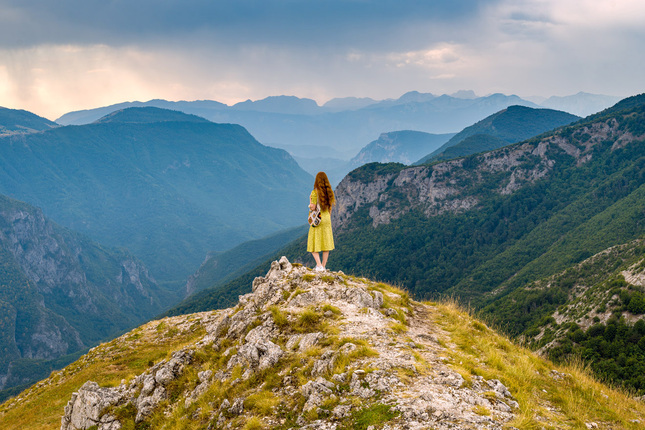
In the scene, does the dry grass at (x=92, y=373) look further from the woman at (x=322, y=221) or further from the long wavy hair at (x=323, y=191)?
the long wavy hair at (x=323, y=191)

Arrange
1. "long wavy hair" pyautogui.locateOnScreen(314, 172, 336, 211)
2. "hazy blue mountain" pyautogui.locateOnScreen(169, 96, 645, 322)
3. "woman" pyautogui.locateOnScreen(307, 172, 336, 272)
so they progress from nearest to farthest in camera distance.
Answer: "long wavy hair" pyautogui.locateOnScreen(314, 172, 336, 211), "woman" pyautogui.locateOnScreen(307, 172, 336, 272), "hazy blue mountain" pyautogui.locateOnScreen(169, 96, 645, 322)

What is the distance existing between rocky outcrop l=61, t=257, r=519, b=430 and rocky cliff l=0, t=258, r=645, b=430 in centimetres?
4

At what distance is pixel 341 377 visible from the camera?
11.4 meters

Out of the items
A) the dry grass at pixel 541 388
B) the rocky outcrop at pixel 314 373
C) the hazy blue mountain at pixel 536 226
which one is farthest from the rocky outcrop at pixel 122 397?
the hazy blue mountain at pixel 536 226

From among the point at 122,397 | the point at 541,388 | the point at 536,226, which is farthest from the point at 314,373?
the point at 536,226

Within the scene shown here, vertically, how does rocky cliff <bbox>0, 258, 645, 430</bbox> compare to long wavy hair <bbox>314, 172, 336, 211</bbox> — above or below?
below

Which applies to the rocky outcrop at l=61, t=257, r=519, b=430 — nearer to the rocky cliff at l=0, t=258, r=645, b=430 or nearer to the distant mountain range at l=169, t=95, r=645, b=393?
the rocky cliff at l=0, t=258, r=645, b=430

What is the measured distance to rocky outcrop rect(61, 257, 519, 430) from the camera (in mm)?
10250

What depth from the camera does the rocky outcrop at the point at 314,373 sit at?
33.6ft

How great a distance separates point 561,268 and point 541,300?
19.6 m

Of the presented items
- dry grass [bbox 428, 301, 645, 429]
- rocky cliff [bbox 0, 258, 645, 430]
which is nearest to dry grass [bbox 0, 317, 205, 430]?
rocky cliff [bbox 0, 258, 645, 430]

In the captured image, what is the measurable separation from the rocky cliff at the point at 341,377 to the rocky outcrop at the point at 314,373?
4cm

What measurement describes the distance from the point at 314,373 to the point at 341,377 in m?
1.28

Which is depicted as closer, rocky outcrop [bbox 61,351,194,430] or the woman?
rocky outcrop [bbox 61,351,194,430]
